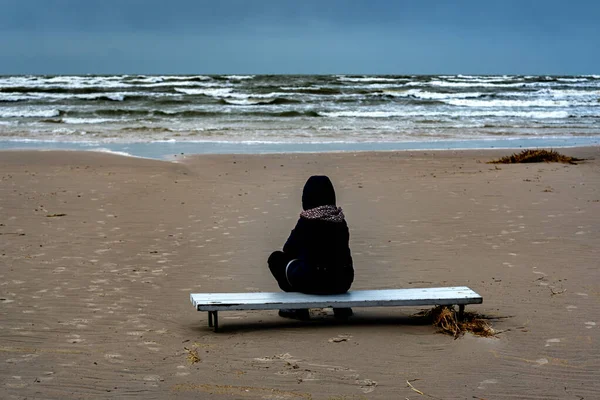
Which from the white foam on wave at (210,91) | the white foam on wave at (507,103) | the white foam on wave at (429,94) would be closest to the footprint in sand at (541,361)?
the white foam on wave at (507,103)

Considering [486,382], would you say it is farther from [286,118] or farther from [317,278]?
[286,118]

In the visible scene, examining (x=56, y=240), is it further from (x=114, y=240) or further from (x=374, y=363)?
(x=374, y=363)

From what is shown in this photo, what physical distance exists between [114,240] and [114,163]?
22.3ft

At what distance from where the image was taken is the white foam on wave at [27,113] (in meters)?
30.6

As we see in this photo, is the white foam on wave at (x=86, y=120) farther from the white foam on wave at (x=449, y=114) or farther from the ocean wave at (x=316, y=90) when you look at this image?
the ocean wave at (x=316, y=90)

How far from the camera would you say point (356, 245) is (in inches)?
317

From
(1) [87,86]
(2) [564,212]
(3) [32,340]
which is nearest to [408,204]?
(2) [564,212]

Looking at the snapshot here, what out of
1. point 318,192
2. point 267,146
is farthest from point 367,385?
point 267,146

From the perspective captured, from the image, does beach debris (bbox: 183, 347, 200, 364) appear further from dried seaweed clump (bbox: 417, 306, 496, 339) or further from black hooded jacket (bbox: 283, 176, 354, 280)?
dried seaweed clump (bbox: 417, 306, 496, 339)

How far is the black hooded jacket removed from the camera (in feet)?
16.5

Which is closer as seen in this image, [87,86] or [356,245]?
[356,245]

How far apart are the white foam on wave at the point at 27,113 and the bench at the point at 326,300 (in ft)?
90.9

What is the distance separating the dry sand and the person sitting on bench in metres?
0.32

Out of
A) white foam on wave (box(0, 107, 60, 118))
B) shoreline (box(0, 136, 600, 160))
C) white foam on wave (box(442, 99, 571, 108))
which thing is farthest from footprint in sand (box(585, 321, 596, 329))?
white foam on wave (box(442, 99, 571, 108))
